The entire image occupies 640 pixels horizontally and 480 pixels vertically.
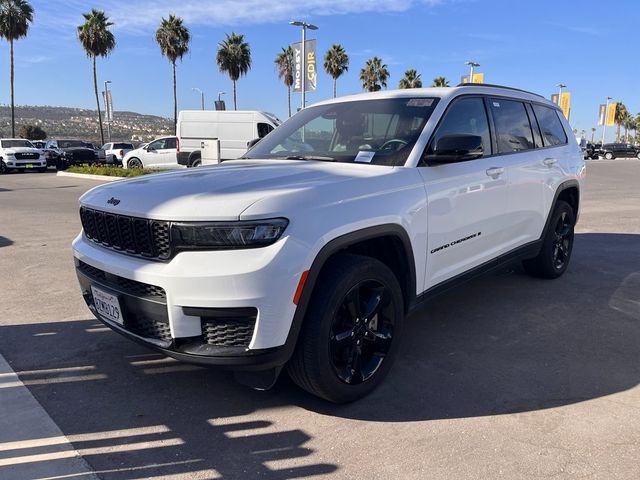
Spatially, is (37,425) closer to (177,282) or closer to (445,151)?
(177,282)

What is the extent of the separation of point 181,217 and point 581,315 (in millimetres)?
3699

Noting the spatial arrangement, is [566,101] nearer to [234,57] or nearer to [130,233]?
[234,57]

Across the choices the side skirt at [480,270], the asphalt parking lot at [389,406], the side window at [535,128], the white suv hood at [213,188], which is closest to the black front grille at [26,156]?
the asphalt parking lot at [389,406]

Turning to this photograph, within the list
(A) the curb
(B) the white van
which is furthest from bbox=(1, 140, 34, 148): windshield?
(B) the white van

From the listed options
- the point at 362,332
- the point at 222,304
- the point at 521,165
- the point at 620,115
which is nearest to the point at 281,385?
the point at 362,332

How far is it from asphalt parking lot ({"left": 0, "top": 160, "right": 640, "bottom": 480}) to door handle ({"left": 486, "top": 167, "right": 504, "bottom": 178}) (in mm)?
1248

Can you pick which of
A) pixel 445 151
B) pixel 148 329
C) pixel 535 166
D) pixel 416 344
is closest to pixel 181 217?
pixel 148 329

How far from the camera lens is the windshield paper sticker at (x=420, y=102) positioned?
378 centimetres

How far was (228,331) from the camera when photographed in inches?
101

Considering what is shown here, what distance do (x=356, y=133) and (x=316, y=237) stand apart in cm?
149

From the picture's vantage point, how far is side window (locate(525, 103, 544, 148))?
508 centimetres

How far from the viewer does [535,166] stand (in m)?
4.82

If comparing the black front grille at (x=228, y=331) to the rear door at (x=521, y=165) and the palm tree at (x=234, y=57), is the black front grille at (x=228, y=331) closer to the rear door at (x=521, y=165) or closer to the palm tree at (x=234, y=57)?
the rear door at (x=521, y=165)

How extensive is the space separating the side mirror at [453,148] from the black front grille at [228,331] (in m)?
1.71
